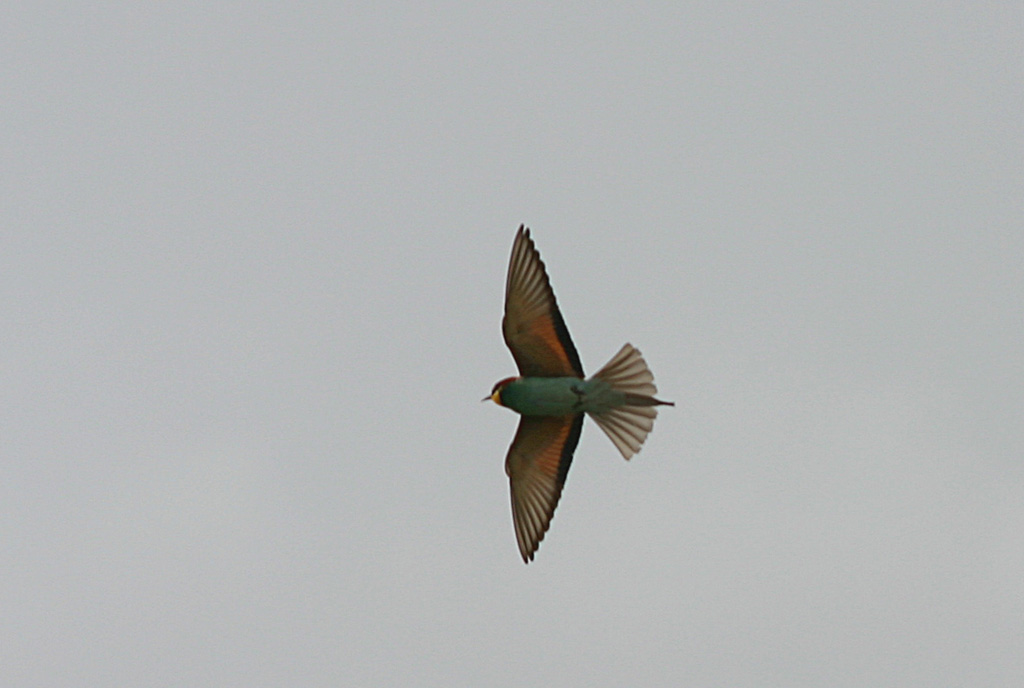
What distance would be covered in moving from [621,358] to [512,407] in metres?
0.68

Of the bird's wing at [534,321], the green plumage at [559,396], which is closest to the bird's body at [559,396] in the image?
the green plumage at [559,396]

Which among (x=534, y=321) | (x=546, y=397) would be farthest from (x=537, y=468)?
(x=534, y=321)

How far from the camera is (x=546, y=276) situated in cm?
739

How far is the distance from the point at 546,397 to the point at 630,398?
0.45 m

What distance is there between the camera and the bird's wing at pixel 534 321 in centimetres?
738

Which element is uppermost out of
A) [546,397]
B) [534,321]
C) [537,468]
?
[534,321]

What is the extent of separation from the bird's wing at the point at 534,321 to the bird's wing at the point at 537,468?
1.06 ft

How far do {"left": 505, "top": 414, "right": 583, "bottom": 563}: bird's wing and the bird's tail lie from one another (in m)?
0.44

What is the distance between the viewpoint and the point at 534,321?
7.41m

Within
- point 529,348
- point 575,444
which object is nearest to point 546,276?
point 529,348

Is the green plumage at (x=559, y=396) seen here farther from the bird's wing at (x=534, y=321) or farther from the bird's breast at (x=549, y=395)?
the bird's wing at (x=534, y=321)

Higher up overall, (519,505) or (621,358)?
(621,358)

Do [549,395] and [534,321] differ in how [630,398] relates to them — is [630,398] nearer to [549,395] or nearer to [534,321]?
[549,395]

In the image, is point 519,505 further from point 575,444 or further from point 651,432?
point 651,432
